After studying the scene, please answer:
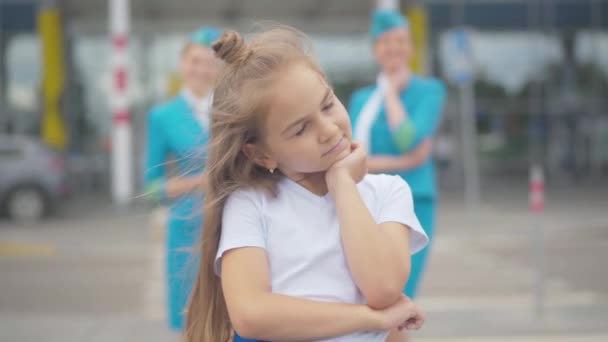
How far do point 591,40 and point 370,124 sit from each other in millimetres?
20786

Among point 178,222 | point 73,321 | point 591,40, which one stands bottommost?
point 591,40

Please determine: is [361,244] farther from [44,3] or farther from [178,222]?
[44,3]

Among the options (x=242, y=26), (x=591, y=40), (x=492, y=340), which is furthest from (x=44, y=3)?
(x=492, y=340)

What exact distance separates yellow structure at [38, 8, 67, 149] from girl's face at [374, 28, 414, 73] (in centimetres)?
1876

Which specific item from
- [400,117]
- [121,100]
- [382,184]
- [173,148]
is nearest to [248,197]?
[382,184]

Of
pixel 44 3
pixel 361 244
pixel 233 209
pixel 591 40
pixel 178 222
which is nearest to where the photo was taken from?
pixel 361 244

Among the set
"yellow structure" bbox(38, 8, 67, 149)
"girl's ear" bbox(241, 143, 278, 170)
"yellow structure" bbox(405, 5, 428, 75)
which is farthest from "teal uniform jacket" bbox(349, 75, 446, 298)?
"yellow structure" bbox(38, 8, 67, 149)

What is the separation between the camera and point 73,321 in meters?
6.35

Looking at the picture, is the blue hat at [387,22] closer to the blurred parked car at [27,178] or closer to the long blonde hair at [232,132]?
the long blonde hair at [232,132]

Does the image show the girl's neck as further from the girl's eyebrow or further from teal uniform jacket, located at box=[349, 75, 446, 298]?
teal uniform jacket, located at box=[349, 75, 446, 298]

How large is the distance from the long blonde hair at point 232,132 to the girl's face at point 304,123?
0.02m

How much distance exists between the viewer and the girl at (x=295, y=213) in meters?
1.61

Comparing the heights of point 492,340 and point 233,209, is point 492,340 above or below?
below

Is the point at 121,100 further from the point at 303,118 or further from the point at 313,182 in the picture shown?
the point at 303,118
